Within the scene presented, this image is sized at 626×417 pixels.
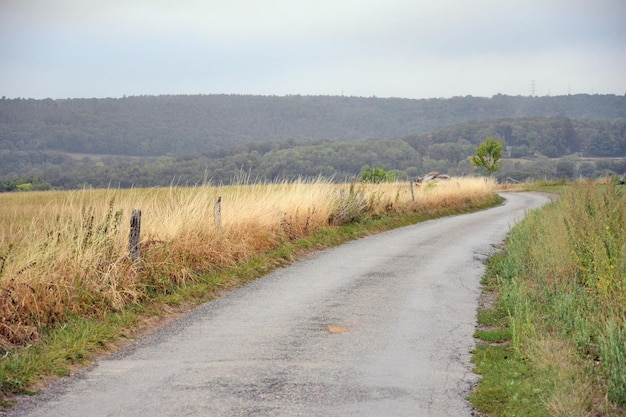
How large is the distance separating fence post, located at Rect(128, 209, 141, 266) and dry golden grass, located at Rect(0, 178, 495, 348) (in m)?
0.12

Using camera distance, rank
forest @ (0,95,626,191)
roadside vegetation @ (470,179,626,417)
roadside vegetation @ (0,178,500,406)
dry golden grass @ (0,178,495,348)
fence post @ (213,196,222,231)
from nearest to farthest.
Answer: roadside vegetation @ (470,179,626,417)
roadside vegetation @ (0,178,500,406)
dry golden grass @ (0,178,495,348)
fence post @ (213,196,222,231)
forest @ (0,95,626,191)

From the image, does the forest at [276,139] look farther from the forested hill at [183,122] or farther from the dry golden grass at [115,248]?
the dry golden grass at [115,248]

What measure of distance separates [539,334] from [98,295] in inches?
241

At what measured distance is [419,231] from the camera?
23906mm

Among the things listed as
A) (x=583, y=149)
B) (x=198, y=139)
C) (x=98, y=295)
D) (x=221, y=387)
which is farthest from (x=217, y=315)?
(x=583, y=149)

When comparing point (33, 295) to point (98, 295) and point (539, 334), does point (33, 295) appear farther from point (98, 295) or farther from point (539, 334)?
point (539, 334)

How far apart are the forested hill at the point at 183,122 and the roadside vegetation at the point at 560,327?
111 m

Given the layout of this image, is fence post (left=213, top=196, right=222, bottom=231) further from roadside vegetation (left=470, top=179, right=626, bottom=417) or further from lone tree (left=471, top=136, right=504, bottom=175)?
lone tree (left=471, top=136, right=504, bottom=175)

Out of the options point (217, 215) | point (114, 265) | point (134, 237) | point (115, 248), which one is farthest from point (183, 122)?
point (114, 265)

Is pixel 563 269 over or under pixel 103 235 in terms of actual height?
under

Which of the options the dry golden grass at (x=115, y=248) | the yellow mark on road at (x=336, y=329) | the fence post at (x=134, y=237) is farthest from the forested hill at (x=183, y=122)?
the yellow mark on road at (x=336, y=329)

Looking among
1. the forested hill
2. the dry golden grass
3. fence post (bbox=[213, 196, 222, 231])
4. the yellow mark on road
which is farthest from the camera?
the forested hill

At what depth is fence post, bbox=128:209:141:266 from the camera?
11359 mm

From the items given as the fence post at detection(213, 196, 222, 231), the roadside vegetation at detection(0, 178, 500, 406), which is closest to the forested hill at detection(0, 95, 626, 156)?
the roadside vegetation at detection(0, 178, 500, 406)
